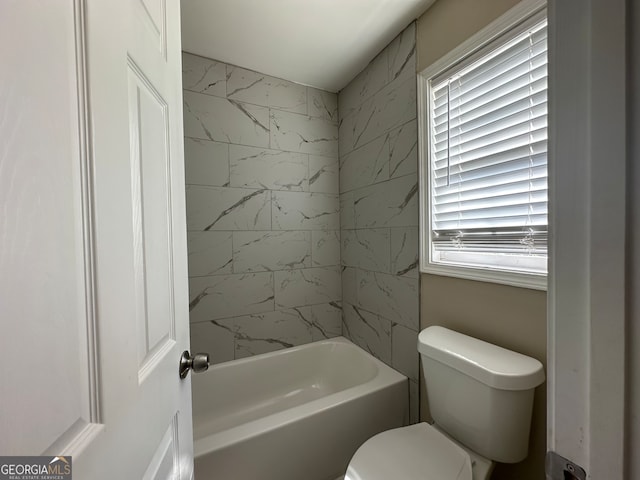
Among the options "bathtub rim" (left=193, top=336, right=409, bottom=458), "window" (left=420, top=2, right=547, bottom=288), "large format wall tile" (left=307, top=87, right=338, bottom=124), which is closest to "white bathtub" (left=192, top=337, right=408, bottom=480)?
"bathtub rim" (left=193, top=336, right=409, bottom=458)

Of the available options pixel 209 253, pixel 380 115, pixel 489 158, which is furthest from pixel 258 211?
pixel 489 158

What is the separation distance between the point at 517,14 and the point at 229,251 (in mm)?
1871

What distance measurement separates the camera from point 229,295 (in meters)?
1.83

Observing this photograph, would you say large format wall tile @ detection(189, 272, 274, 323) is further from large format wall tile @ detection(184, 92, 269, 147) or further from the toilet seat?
the toilet seat

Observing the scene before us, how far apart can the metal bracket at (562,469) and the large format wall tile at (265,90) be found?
2.15m

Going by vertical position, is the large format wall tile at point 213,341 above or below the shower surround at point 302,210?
below

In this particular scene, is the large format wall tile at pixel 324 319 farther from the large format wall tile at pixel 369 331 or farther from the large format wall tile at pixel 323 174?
the large format wall tile at pixel 323 174

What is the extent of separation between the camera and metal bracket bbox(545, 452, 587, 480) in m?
0.34

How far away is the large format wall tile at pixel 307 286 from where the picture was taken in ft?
6.54

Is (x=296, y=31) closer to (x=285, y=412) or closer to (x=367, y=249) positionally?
(x=367, y=249)

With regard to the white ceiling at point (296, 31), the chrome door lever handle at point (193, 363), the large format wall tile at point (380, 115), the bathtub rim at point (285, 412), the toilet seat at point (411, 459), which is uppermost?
the white ceiling at point (296, 31)

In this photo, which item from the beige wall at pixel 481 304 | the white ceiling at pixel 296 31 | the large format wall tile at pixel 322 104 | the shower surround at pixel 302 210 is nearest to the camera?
the beige wall at pixel 481 304

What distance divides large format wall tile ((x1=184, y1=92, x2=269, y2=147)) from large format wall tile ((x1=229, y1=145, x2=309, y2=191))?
8cm

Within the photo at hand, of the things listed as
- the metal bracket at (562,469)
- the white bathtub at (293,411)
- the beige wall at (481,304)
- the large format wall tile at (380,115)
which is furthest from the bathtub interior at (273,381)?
the large format wall tile at (380,115)
